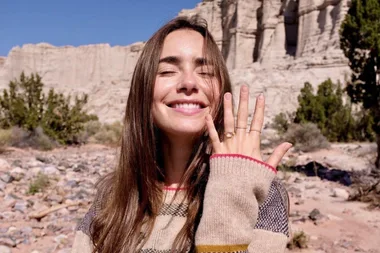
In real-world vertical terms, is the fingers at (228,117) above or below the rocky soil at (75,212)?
above

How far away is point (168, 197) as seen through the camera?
1.50 metres

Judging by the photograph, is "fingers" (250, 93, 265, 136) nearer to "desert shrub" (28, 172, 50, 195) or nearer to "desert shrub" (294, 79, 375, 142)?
"desert shrub" (28, 172, 50, 195)

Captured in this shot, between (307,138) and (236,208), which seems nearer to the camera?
(236,208)

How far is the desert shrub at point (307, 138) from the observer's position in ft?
42.6

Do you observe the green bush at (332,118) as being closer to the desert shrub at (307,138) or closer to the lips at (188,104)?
the desert shrub at (307,138)

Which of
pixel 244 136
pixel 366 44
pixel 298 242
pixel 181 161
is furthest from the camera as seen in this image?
pixel 366 44

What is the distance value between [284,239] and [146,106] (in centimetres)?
69

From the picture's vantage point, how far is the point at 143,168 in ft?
5.17

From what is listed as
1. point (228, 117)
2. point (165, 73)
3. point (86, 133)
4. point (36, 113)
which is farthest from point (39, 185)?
point (86, 133)

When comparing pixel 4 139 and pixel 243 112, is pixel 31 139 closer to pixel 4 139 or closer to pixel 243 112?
pixel 4 139

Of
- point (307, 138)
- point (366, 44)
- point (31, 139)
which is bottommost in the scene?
point (31, 139)

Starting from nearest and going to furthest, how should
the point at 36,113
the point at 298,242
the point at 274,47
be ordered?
the point at 298,242, the point at 36,113, the point at 274,47

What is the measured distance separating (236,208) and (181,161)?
484mm

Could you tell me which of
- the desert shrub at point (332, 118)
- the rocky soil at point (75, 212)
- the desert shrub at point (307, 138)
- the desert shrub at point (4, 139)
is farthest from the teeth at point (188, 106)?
the desert shrub at point (332, 118)
